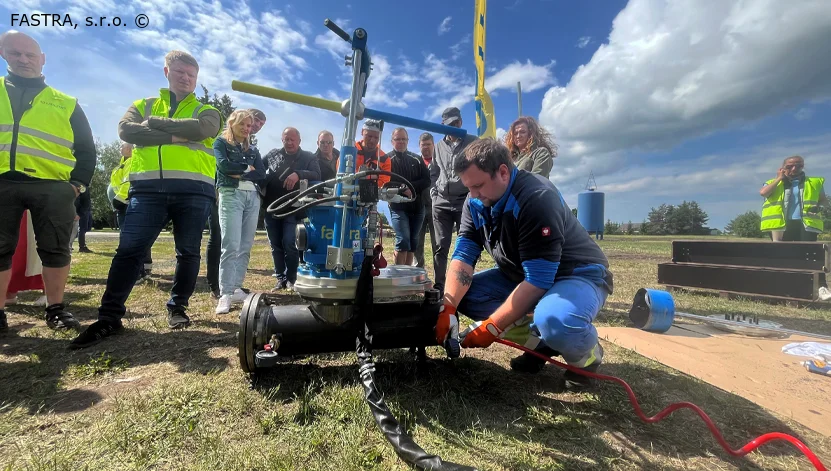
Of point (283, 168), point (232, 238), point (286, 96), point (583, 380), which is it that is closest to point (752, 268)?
point (583, 380)

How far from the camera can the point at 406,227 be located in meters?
3.98

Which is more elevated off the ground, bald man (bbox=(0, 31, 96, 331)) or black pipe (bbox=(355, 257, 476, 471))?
bald man (bbox=(0, 31, 96, 331))

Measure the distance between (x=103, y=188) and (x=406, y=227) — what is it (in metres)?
48.4

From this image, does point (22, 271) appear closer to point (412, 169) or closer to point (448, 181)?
point (412, 169)

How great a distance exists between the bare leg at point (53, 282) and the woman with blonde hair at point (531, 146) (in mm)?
3820

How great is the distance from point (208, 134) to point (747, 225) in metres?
74.0

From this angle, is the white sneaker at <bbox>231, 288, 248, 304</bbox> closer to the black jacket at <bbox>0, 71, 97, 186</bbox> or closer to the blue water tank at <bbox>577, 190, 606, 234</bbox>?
the black jacket at <bbox>0, 71, 97, 186</bbox>

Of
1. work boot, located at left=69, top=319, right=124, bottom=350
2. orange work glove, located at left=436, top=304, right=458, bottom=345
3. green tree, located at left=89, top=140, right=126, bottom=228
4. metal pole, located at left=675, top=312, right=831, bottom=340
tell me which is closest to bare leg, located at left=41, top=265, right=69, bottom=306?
work boot, located at left=69, top=319, right=124, bottom=350

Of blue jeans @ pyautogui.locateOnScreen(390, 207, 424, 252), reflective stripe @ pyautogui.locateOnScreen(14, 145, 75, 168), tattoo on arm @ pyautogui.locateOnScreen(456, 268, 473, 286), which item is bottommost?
tattoo on arm @ pyautogui.locateOnScreen(456, 268, 473, 286)

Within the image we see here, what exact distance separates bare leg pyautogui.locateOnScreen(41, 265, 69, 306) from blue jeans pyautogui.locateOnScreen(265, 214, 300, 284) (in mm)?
1779

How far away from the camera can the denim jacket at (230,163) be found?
3549 millimetres

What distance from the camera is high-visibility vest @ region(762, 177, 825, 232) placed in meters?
5.18

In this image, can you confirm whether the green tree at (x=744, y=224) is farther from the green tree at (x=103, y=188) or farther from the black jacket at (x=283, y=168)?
the green tree at (x=103, y=188)

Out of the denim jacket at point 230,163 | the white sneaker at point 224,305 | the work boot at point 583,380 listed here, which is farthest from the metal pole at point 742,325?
the denim jacket at point 230,163
